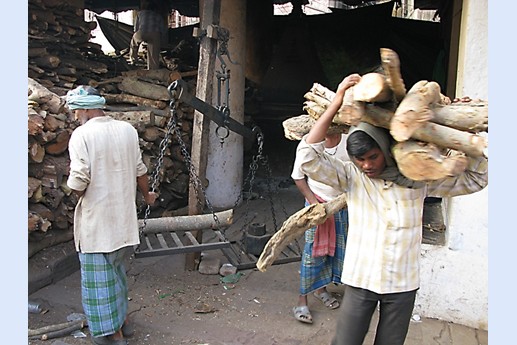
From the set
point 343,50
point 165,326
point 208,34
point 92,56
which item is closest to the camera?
point 165,326

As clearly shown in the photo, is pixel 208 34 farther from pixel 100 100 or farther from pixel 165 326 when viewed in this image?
pixel 165 326

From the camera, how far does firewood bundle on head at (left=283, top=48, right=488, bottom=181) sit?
6.22 feet

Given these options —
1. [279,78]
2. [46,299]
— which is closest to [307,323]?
[46,299]

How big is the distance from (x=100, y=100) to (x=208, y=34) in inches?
55.2

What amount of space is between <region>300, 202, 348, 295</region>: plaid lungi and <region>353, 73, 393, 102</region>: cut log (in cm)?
196

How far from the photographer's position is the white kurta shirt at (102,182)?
3.15 meters

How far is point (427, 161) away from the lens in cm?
193

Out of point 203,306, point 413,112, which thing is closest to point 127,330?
point 203,306

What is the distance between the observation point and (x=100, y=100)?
3.25 metres

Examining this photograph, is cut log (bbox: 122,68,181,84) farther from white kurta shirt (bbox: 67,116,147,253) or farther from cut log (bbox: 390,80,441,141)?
cut log (bbox: 390,80,441,141)

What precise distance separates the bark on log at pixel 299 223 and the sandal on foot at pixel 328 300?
139 centimetres

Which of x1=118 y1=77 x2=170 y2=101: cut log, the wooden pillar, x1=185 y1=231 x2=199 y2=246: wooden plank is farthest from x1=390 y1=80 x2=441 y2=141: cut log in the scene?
x1=118 y1=77 x2=170 y2=101: cut log

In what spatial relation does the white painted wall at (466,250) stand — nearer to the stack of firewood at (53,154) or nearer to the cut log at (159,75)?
the stack of firewood at (53,154)

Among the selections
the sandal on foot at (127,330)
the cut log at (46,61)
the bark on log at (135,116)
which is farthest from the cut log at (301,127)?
the cut log at (46,61)
